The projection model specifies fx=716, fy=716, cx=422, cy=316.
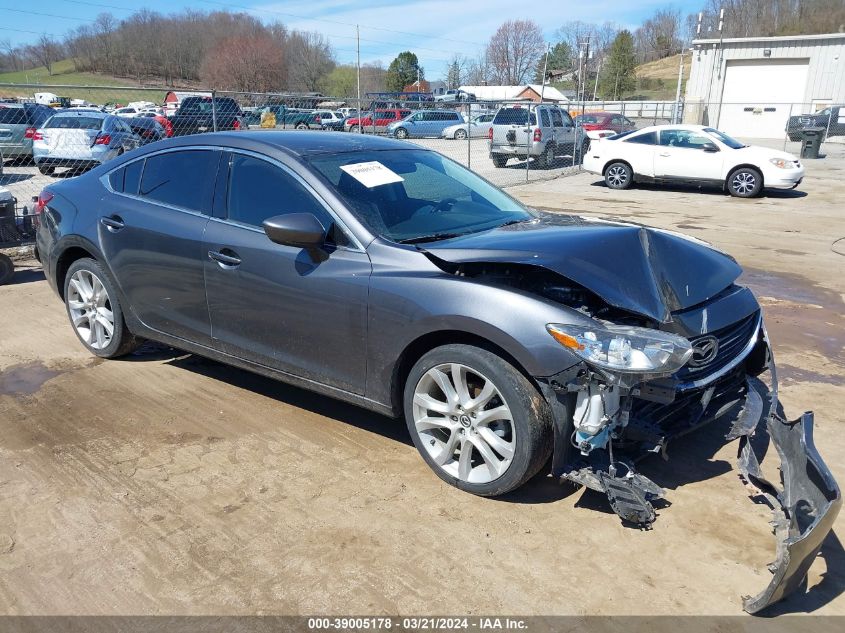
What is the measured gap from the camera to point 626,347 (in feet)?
9.72

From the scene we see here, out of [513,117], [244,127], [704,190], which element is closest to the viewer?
[244,127]

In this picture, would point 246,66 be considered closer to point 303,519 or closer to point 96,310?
point 96,310

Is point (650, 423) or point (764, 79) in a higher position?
point (764, 79)

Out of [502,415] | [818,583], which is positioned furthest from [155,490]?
[818,583]

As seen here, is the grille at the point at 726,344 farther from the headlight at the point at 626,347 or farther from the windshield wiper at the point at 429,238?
the windshield wiper at the point at 429,238

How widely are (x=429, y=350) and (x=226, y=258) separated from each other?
1.43 metres

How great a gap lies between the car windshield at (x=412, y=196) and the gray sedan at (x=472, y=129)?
30630 mm

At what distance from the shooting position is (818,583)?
2.83 m

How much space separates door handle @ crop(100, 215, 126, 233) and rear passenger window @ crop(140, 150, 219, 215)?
9.6 inches

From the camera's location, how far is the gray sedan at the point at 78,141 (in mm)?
16266

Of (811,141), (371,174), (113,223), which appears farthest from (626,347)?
(811,141)

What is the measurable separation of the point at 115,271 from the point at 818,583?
4.40 meters

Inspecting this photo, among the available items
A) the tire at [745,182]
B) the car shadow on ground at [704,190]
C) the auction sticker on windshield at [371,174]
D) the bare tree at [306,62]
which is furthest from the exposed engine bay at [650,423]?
the bare tree at [306,62]

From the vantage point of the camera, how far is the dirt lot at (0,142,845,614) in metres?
2.80
